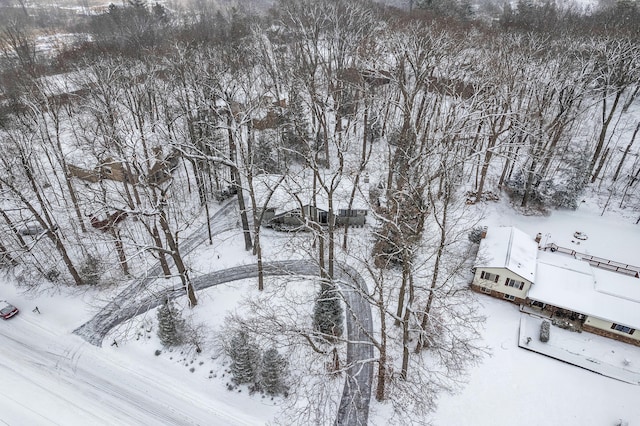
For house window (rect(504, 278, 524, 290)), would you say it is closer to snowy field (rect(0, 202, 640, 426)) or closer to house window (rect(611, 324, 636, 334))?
snowy field (rect(0, 202, 640, 426))

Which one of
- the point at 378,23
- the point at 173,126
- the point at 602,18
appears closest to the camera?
the point at 173,126

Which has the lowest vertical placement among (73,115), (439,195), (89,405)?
(89,405)

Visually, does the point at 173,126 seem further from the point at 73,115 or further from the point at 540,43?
the point at 540,43

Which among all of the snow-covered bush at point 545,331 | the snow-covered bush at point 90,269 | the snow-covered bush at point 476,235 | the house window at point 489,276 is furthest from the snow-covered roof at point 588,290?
the snow-covered bush at point 90,269

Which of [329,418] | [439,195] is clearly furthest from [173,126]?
[329,418]

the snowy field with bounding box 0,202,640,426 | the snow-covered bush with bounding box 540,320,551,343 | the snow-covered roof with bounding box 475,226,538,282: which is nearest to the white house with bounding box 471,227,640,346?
the snow-covered roof with bounding box 475,226,538,282

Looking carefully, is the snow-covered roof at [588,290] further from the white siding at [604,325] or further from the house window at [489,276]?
the house window at [489,276]
